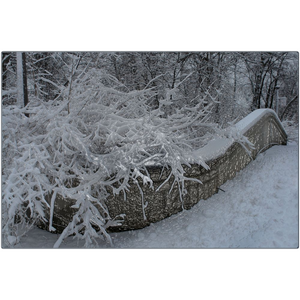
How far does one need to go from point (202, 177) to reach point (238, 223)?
845 millimetres

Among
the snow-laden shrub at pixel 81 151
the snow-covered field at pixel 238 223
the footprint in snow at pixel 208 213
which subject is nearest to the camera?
the snow-laden shrub at pixel 81 151

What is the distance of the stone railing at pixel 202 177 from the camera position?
350cm

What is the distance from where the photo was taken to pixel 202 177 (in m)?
3.80

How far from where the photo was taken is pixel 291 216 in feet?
10.2

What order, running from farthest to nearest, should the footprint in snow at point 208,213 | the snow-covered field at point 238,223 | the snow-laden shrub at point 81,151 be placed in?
1. the footprint in snow at point 208,213
2. the snow-covered field at point 238,223
3. the snow-laden shrub at point 81,151

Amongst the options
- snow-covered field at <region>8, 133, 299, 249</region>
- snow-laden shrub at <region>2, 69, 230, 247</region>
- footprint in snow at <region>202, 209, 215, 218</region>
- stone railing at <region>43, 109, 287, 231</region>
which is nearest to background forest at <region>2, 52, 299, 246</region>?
snow-laden shrub at <region>2, 69, 230, 247</region>

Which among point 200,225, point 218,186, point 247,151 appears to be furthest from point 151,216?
point 247,151

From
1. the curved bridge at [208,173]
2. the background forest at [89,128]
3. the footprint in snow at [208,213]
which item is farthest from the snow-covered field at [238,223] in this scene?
the background forest at [89,128]

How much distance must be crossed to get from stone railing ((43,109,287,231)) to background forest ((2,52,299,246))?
0.15 meters

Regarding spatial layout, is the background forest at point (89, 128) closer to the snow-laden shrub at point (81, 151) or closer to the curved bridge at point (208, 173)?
the snow-laden shrub at point (81, 151)

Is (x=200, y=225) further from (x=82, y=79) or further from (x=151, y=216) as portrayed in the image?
(x=82, y=79)

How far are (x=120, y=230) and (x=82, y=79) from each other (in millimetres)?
2090

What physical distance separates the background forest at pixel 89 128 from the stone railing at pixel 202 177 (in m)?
0.15
